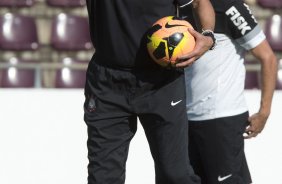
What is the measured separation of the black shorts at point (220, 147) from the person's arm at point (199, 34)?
1.67 ft

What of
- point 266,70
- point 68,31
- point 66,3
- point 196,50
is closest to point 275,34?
point 68,31

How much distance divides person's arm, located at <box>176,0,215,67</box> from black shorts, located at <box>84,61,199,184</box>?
0.57 ft

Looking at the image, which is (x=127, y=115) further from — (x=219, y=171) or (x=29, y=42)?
(x=29, y=42)

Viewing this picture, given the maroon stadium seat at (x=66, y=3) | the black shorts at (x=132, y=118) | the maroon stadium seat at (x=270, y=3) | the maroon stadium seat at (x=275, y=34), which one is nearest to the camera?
the black shorts at (x=132, y=118)

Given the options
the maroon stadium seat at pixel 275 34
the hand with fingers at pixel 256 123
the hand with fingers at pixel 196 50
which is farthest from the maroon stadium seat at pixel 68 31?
the hand with fingers at pixel 196 50

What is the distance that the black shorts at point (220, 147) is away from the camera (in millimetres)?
3246

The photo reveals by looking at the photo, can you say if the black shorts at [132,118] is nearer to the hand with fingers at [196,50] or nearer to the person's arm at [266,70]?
the hand with fingers at [196,50]

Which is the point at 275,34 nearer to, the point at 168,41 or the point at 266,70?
the point at 266,70

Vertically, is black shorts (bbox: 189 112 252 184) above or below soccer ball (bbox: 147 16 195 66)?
below

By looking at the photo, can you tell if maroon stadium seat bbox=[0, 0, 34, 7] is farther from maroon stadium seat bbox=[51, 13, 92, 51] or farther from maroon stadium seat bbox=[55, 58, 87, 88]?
maroon stadium seat bbox=[55, 58, 87, 88]

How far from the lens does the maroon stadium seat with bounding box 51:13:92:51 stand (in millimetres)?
7520

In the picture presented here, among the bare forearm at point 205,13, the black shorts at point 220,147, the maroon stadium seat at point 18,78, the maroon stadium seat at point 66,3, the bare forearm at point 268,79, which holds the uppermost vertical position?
the bare forearm at point 205,13

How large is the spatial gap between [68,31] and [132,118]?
15.3ft

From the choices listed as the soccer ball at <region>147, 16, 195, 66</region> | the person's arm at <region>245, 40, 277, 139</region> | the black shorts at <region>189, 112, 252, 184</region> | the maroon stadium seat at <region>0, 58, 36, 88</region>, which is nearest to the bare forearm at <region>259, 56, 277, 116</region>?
the person's arm at <region>245, 40, 277, 139</region>
